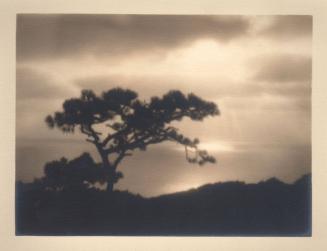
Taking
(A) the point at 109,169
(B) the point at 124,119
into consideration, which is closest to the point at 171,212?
(A) the point at 109,169

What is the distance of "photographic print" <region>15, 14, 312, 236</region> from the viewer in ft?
4.71

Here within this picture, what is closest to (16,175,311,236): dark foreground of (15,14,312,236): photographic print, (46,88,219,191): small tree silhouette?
(15,14,312,236): photographic print

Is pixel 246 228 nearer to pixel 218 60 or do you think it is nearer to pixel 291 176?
pixel 291 176

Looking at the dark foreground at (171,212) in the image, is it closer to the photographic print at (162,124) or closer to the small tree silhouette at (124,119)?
the photographic print at (162,124)

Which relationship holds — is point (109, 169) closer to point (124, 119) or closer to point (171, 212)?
point (124, 119)

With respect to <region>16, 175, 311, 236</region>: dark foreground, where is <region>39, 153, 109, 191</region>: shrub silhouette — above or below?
above

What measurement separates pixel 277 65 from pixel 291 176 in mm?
523

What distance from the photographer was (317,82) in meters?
1.45

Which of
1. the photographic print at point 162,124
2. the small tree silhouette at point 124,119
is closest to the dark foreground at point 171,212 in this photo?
the photographic print at point 162,124

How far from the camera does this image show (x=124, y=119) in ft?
4.75

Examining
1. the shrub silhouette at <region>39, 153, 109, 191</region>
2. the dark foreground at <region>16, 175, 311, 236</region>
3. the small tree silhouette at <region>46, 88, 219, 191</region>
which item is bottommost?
the dark foreground at <region>16, 175, 311, 236</region>

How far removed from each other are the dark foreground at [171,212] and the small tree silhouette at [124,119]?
133 millimetres

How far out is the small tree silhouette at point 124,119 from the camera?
1.44m

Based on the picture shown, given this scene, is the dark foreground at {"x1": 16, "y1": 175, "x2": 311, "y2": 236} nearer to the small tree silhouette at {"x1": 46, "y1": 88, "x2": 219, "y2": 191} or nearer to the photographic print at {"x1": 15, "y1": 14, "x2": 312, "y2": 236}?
the photographic print at {"x1": 15, "y1": 14, "x2": 312, "y2": 236}
